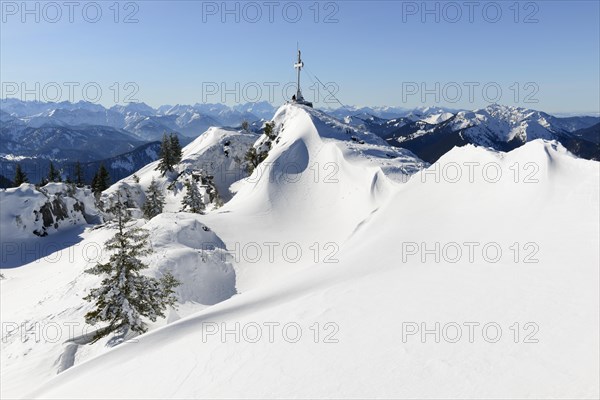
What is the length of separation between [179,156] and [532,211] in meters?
74.0

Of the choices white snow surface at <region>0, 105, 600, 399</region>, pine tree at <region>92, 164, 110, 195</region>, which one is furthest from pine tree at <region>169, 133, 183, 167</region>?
white snow surface at <region>0, 105, 600, 399</region>

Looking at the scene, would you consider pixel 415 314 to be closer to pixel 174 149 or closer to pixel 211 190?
pixel 211 190

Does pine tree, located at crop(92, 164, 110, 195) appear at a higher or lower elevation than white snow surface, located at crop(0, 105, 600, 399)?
lower

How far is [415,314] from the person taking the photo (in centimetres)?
838

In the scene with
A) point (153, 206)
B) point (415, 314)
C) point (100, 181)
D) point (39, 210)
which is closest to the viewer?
point (415, 314)

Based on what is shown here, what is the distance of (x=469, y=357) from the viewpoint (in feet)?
22.2

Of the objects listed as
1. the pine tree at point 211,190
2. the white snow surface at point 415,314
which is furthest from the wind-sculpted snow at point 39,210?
the white snow surface at point 415,314

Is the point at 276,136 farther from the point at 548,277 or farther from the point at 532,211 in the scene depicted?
the point at 548,277

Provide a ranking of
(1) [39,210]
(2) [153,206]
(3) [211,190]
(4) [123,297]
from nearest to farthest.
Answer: (4) [123,297], (1) [39,210], (2) [153,206], (3) [211,190]

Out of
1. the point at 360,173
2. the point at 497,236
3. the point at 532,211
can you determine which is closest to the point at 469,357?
the point at 497,236

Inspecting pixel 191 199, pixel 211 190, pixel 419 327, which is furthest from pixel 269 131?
pixel 419 327

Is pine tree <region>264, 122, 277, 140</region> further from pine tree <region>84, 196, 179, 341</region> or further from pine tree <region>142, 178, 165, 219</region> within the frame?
pine tree <region>84, 196, 179, 341</region>

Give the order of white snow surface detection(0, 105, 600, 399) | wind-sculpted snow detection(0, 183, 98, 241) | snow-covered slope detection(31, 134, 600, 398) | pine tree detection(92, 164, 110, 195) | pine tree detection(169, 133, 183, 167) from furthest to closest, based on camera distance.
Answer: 1. pine tree detection(92, 164, 110, 195)
2. pine tree detection(169, 133, 183, 167)
3. wind-sculpted snow detection(0, 183, 98, 241)
4. white snow surface detection(0, 105, 600, 399)
5. snow-covered slope detection(31, 134, 600, 398)

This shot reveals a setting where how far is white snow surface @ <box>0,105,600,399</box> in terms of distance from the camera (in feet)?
21.4
